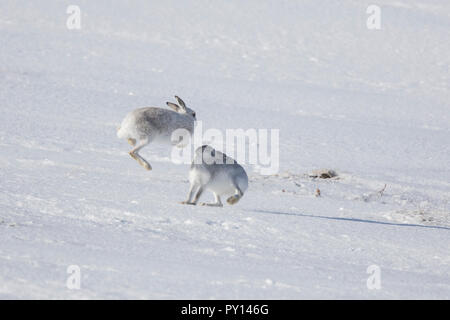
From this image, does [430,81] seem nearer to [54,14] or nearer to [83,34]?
[83,34]

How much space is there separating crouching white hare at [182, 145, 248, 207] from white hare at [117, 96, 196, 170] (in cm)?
76

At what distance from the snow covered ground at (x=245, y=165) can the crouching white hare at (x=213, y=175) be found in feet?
0.59

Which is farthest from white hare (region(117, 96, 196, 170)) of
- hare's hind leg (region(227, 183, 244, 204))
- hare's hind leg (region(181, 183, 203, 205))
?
hare's hind leg (region(227, 183, 244, 204))

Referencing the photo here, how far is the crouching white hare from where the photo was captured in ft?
18.0

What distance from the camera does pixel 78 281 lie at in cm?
325

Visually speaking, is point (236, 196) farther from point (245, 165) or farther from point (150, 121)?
point (245, 165)

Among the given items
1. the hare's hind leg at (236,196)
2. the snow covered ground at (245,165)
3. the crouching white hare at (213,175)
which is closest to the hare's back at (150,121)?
the snow covered ground at (245,165)

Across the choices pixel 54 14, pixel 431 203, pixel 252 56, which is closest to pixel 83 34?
pixel 54 14

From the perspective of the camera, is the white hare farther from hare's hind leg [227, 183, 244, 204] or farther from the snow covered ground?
hare's hind leg [227, 183, 244, 204]

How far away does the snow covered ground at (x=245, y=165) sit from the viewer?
3781 mm

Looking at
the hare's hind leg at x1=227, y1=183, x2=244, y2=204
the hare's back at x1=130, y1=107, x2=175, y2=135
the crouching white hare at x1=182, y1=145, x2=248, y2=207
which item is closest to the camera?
the hare's hind leg at x1=227, y1=183, x2=244, y2=204

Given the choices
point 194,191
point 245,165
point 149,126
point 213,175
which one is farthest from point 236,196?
point 245,165

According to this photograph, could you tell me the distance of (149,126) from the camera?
618cm

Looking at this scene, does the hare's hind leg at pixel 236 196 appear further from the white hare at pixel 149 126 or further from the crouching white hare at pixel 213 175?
the white hare at pixel 149 126
